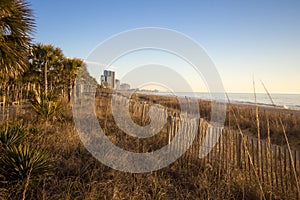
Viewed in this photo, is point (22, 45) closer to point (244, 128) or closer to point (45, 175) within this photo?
point (45, 175)

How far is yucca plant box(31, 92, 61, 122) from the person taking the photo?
25.5 ft

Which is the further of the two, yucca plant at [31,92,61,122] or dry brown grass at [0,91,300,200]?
yucca plant at [31,92,61,122]

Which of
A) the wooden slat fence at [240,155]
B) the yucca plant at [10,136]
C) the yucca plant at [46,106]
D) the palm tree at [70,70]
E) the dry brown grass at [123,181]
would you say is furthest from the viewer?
the palm tree at [70,70]

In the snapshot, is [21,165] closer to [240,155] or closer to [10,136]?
[10,136]

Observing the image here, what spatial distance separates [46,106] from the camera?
25.9 ft

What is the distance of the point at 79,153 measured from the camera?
4777 millimetres

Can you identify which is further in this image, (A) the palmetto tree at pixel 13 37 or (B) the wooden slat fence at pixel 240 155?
(A) the palmetto tree at pixel 13 37

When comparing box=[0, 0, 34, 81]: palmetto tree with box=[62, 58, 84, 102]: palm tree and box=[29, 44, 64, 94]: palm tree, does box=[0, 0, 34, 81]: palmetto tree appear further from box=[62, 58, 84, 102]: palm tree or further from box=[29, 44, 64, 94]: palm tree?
box=[62, 58, 84, 102]: palm tree

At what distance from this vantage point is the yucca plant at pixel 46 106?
7.78 m

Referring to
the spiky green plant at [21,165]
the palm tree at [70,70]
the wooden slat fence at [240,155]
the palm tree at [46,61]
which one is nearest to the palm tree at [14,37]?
the spiky green plant at [21,165]

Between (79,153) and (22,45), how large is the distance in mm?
2929

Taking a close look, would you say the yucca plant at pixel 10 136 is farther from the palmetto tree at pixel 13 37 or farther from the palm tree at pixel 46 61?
the palm tree at pixel 46 61

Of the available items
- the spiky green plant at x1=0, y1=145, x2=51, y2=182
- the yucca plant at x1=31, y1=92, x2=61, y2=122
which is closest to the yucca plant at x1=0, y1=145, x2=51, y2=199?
the spiky green plant at x1=0, y1=145, x2=51, y2=182

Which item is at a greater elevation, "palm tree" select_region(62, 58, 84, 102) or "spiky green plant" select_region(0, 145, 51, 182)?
"palm tree" select_region(62, 58, 84, 102)
